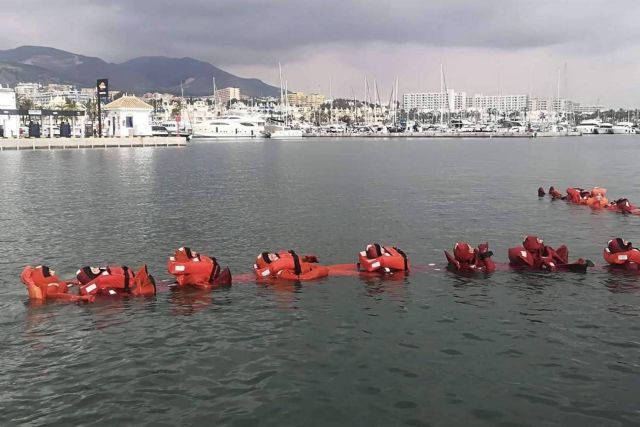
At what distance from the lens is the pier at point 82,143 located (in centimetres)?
14494

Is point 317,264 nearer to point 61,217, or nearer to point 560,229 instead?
point 560,229

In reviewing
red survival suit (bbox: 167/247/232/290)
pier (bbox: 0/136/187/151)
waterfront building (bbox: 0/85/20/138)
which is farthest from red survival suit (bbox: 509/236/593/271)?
waterfront building (bbox: 0/85/20/138)

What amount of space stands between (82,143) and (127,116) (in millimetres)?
30198

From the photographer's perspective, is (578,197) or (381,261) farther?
(578,197)

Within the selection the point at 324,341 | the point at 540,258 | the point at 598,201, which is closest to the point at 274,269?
the point at 324,341

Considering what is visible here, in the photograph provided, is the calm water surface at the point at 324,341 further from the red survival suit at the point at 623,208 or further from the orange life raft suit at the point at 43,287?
the red survival suit at the point at 623,208

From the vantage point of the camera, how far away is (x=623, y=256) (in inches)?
979

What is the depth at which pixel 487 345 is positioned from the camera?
1675 centimetres

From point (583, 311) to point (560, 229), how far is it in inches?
734

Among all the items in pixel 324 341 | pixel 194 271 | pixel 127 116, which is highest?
pixel 127 116

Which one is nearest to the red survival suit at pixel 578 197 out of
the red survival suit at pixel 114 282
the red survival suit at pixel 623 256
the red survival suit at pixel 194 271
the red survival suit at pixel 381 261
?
the red survival suit at pixel 623 256

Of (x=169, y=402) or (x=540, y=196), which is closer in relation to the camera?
(x=169, y=402)

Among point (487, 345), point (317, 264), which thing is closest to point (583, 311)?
point (487, 345)

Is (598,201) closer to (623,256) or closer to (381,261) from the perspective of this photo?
(623,256)
